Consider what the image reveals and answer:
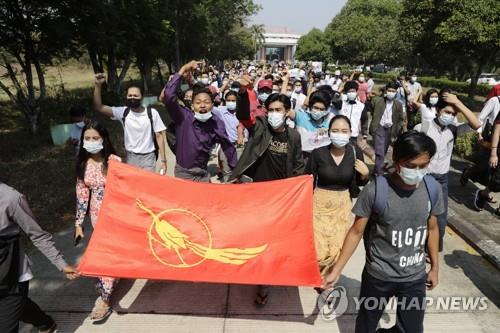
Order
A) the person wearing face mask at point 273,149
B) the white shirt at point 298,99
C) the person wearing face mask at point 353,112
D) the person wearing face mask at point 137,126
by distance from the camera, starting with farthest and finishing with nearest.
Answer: the white shirt at point 298,99, the person wearing face mask at point 353,112, the person wearing face mask at point 137,126, the person wearing face mask at point 273,149

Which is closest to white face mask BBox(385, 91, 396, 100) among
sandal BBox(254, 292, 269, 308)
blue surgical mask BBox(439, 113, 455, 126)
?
blue surgical mask BBox(439, 113, 455, 126)

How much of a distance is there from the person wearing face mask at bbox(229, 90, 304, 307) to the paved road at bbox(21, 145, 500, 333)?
301 mm

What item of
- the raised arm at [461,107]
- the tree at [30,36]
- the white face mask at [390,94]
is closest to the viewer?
the raised arm at [461,107]

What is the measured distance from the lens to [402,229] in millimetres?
2318

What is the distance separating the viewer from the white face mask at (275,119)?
11.8 ft

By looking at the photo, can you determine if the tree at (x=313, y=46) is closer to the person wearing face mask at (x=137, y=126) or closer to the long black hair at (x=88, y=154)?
the person wearing face mask at (x=137, y=126)

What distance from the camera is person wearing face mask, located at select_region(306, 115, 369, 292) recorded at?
11.1ft

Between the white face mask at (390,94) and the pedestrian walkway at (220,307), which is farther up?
the white face mask at (390,94)

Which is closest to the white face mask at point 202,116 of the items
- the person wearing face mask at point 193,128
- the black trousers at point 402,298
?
the person wearing face mask at point 193,128

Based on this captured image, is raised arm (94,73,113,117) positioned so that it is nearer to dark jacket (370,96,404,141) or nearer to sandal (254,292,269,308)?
sandal (254,292,269,308)

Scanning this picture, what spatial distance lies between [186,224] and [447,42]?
15371 mm

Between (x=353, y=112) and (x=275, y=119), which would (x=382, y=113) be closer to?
(x=353, y=112)

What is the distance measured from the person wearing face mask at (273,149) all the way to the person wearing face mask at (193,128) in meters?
0.51

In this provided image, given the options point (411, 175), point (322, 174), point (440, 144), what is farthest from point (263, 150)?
point (440, 144)
